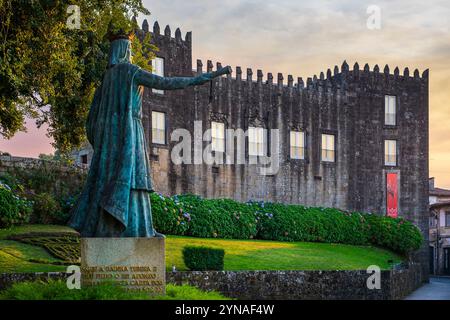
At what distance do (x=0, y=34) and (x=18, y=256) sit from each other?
244 inches

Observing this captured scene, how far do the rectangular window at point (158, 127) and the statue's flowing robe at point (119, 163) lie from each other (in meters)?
26.1

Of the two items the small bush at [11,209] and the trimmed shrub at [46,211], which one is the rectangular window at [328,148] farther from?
the small bush at [11,209]

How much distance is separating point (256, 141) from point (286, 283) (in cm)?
1827

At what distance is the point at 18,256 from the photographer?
22109mm

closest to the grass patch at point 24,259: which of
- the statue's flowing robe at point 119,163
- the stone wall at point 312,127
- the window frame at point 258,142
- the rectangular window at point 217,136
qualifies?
the statue's flowing robe at point 119,163

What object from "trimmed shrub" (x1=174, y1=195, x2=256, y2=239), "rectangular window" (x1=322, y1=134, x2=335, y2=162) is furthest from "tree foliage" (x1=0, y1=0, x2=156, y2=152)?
"rectangular window" (x1=322, y1=134, x2=335, y2=162)

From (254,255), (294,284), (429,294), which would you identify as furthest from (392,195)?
(294,284)

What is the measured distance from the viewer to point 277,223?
38500 mm

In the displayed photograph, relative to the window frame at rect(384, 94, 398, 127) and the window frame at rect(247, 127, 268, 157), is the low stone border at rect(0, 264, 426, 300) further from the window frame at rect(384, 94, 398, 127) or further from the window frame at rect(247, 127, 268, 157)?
the window frame at rect(384, 94, 398, 127)

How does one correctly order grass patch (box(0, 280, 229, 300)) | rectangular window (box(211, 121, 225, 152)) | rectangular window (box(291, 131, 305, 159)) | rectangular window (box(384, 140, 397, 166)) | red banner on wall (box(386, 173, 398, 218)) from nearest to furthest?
1. grass patch (box(0, 280, 229, 300))
2. rectangular window (box(211, 121, 225, 152))
3. rectangular window (box(291, 131, 305, 159))
4. red banner on wall (box(386, 173, 398, 218))
5. rectangular window (box(384, 140, 397, 166))

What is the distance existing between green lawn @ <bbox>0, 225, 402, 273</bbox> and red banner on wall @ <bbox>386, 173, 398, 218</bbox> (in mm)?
6676

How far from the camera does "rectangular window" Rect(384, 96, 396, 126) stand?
162 ft

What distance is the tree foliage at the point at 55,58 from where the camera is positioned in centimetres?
2231

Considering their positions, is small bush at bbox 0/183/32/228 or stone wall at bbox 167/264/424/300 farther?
small bush at bbox 0/183/32/228
